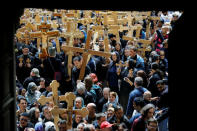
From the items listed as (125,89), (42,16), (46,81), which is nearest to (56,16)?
(42,16)

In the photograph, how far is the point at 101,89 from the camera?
9008 mm

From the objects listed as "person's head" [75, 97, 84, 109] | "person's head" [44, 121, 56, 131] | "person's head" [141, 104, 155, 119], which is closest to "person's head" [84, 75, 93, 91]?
"person's head" [75, 97, 84, 109]

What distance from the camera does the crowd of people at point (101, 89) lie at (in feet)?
23.4

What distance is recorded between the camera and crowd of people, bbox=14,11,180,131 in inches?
281

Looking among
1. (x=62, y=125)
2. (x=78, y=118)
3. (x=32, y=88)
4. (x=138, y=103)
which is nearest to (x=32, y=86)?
(x=32, y=88)

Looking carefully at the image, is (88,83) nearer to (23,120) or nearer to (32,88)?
(32,88)

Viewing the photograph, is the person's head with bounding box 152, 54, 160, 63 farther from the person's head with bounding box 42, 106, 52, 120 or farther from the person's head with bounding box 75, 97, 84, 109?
the person's head with bounding box 42, 106, 52, 120

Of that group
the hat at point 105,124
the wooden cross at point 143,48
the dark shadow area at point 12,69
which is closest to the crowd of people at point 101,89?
the hat at point 105,124

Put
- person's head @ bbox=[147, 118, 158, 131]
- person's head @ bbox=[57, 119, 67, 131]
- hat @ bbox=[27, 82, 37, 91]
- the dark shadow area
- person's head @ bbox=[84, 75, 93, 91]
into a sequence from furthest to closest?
1. hat @ bbox=[27, 82, 37, 91]
2. person's head @ bbox=[84, 75, 93, 91]
3. person's head @ bbox=[57, 119, 67, 131]
4. person's head @ bbox=[147, 118, 158, 131]
5. the dark shadow area

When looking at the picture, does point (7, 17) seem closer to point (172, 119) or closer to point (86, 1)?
point (86, 1)

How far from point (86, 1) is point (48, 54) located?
5.95 metres

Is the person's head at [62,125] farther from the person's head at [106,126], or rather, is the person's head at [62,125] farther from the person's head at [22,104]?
the person's head at [22,104]

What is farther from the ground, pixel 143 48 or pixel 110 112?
pixel 143 48

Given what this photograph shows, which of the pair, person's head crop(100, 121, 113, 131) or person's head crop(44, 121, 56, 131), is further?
person's head crop(44, 121, 56, 131)
